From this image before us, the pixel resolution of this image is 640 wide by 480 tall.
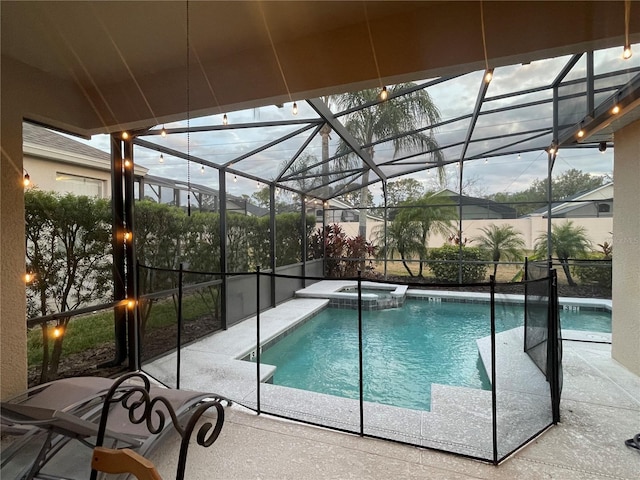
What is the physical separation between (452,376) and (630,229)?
108 inches

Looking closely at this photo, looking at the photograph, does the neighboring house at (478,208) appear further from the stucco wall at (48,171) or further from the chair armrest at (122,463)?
the chair armrest at (122,463)

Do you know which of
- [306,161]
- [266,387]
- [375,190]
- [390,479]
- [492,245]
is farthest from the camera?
[375,190]

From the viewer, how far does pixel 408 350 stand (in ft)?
17.5

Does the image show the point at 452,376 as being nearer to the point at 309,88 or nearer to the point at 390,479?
the point at 390,479

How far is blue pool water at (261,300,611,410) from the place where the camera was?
13.3ft

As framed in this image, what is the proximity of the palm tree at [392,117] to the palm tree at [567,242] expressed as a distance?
4506 mm

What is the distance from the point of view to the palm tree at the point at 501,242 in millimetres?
8961

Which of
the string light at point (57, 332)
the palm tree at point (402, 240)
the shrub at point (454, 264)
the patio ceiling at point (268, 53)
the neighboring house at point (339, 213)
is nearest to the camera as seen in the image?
the patio ceiling at point (268, 53)

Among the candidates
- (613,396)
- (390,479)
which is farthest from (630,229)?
(390,479)

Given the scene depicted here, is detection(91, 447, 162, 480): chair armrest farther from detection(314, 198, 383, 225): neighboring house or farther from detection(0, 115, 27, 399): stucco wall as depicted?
detection(314, 198, 383, 225): neighboring house

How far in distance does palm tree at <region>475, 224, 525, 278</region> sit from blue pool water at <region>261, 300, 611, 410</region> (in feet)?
7.36

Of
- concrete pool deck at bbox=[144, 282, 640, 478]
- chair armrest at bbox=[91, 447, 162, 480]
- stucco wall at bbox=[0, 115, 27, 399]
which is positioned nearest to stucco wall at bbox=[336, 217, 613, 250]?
concrete pool deck at bbox=[144, 282, 640, 478]

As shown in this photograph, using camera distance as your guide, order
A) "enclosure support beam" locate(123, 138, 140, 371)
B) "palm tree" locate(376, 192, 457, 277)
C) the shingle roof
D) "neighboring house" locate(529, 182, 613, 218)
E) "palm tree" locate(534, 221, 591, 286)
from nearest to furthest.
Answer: the shingle roof
"enclosure support beam" locate(123, 138, 140, 371)
"neighboring house" locate(529, 182, 613, 218)
"palm tree" locate(534, 221, 591, 286)
"palm tree" locate(376, 192, 457, 277)

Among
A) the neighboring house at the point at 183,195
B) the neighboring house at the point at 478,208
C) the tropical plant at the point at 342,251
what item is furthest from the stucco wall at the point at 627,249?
the tropical plant at the point at 342,251
